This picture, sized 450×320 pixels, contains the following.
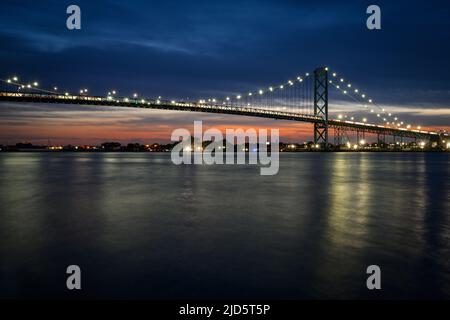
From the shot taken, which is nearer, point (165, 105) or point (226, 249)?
point (226, 249)

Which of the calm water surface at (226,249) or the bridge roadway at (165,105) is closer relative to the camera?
the calm water surface at (226,249)

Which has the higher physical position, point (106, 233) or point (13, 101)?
point (13, 101)

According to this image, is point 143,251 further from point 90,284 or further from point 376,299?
point 376,299

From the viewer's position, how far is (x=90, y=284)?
4.33 meters

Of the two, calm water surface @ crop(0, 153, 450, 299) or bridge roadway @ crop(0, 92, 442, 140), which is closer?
calm water surface @ crop(0, 153, 450, 299)

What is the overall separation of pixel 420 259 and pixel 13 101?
188 ft

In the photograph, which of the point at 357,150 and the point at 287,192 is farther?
the point at 357,150

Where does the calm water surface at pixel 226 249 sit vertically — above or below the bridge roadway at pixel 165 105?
below

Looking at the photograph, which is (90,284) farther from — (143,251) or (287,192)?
(287,192)

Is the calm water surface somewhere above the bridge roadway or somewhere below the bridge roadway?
below

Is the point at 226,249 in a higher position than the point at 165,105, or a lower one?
lower
